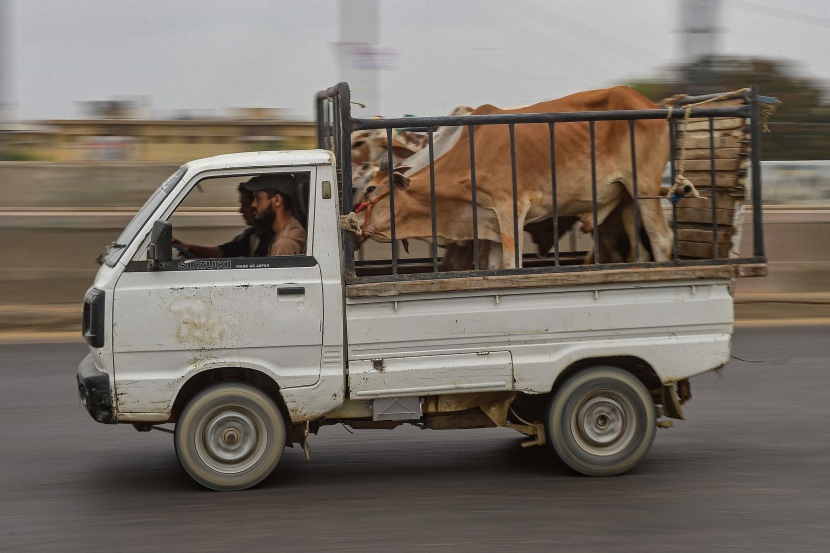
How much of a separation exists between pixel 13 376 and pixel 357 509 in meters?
5.69

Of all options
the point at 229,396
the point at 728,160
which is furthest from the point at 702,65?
the point at 229,396

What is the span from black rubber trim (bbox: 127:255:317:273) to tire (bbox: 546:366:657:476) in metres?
1.74

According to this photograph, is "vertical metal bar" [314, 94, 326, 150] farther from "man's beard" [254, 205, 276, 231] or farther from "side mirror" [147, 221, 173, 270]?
"side mirror" [147, 221, 173, 270]

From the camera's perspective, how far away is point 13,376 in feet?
34.3

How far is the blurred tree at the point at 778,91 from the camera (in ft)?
50.3

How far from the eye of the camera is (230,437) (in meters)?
6.29

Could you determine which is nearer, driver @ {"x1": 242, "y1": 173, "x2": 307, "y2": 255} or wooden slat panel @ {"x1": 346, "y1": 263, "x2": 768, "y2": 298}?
wooden slat panel @ {"x1": 346, "y1": 263, "x2": 768, "y2": 298}

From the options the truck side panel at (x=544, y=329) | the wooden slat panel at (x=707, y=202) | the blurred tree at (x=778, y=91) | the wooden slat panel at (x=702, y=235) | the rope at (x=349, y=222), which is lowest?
the truck side panel at (x=544, y=329)

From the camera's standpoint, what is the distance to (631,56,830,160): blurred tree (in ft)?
50.3

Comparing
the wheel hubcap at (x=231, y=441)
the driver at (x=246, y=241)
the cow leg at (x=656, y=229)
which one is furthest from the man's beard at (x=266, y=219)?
the cow leg at (x=656, y=229)

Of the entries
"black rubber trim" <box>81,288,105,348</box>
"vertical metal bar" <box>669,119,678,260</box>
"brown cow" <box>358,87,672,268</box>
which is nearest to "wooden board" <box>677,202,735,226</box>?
"brown cow" <box>358,87,672,268</box>

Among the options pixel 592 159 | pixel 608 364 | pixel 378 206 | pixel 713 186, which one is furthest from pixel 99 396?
pixel 713 186

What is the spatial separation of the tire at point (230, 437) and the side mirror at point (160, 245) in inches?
→ 31.1

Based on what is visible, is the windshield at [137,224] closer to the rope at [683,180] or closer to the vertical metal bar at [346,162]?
the vertical metal bar at [346,162]
